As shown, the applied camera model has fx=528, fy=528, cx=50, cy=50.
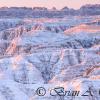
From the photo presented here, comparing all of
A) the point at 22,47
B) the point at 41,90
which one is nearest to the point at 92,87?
the point at 41,90

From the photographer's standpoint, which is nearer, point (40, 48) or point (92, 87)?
point (92, 87)

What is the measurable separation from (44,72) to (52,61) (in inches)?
105

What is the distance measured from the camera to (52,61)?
136 feet

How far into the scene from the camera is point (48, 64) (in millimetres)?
40688

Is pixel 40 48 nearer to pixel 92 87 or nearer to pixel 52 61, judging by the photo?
pixel 52 61

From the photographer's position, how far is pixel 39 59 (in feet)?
135

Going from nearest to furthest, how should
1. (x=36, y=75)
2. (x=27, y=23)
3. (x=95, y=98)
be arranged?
1. (x=95, y=98)
2. (x=36, y=75)
3. (x=27, y=23)

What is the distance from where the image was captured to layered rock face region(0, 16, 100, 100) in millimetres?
25812

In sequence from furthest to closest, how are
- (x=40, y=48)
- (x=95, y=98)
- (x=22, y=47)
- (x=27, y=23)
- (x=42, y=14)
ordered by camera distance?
(x=42, y=14), (x=27, y=23), (x=22, y=47), (x=40, y=48), (x=95, y=98)

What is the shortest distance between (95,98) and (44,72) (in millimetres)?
14258

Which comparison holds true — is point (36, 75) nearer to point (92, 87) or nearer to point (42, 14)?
point (92, 87)

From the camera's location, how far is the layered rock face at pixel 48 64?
2581 centimetres

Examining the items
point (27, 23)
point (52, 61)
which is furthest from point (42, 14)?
point (52, 61)

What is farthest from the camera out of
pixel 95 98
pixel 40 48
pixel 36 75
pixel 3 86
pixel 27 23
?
pixel 27 23
